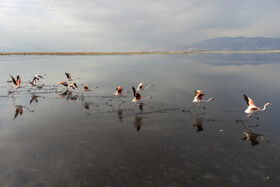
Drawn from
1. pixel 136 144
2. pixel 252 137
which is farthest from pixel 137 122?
pixel 252 137

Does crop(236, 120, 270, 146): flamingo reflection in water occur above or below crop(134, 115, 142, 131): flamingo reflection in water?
below

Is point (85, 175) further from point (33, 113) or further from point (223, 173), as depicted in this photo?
point (33, 113)

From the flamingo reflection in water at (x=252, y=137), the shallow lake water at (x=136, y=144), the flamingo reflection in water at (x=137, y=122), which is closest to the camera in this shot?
the shallow lake water at (x=136, y=144)

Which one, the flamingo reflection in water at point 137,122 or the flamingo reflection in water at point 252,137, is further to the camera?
the flamingo reflection in water at point 137,122

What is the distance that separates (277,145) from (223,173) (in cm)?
387

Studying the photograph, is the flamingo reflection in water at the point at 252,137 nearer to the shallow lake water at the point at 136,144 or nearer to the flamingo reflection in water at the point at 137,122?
the shallow lake water at the point at 136,144

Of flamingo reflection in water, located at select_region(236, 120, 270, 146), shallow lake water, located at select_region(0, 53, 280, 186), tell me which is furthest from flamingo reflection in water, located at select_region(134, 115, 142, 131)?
flamingo reflection in water, located at select_region(236, 120, 270, 146)

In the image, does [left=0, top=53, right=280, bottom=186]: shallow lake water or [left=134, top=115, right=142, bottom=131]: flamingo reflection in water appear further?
[left=134, top=115, right=142, bottom=131]: flamingo reflection in water

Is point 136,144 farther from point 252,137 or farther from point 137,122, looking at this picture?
point 252,137

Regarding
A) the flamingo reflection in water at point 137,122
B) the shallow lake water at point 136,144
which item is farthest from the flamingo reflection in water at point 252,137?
the flamingo reflection in water at point 137,122

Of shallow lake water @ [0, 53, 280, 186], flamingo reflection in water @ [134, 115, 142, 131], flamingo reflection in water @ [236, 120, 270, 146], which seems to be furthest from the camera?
flamingo reflection in water @ [134, 115, 142, 131]

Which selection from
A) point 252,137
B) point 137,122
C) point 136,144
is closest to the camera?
point 136,144

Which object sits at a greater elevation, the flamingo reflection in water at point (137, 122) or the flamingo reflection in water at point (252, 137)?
the flamingo reflection in water at point (137, 122)

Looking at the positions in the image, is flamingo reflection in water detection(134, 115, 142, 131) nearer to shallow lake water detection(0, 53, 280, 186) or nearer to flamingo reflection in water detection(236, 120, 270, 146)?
shallow lake water detection(0, 53, 280, 186)
